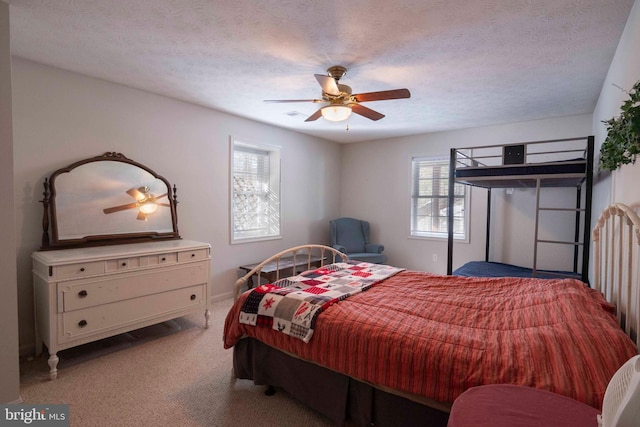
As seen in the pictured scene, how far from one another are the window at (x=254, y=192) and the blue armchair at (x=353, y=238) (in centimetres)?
106

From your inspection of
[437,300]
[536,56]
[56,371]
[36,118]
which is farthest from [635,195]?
[36,118]

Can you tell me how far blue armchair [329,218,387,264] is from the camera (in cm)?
541

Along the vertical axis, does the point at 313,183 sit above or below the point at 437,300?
above

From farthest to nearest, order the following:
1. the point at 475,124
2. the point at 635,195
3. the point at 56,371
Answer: the point at 475,124, the point at 56,371, the point at 635,195

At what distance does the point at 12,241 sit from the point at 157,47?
63.5 inches

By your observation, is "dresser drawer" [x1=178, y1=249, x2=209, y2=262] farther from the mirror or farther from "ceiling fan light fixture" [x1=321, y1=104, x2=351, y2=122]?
"ceiling fan light fixture" [x1=321, y1=104, x2=351, y2=122]

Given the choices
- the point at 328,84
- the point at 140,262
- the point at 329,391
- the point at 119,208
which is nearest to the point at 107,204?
the point at 119,208

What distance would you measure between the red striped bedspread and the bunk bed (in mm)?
1106

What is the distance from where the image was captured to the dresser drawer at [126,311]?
2.47 meters

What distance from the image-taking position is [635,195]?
173cm

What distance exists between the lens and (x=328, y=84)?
2.39 meters

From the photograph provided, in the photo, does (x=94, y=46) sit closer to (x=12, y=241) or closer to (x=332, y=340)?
(x=12, y=241)

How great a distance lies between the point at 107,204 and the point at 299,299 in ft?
7.39

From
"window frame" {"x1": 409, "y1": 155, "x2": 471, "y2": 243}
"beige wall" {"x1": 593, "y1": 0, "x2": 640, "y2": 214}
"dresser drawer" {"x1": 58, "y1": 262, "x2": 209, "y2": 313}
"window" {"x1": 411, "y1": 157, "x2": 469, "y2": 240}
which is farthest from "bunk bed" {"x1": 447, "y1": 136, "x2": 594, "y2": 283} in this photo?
"dresser drawer" {"x1": 58, "y1": 262, "x2": 209, "y2": 313}
